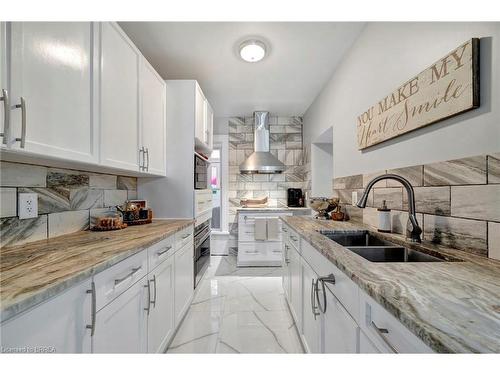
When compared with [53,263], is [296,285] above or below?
below

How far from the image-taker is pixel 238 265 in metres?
3.54

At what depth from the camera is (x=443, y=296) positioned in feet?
2.01

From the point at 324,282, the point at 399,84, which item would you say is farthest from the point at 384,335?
the point at 399,84

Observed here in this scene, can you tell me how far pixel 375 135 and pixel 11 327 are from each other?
81.1 inches

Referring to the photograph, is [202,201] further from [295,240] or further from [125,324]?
[125,324]

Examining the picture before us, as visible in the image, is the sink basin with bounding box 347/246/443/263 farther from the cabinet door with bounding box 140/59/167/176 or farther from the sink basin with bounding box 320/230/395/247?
the cabinet door with bounding box 140/59/167/176

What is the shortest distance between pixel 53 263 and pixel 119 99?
1104 mm

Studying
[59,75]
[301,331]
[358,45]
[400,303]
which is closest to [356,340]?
[400,303]

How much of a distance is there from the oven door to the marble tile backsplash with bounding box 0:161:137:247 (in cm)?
85

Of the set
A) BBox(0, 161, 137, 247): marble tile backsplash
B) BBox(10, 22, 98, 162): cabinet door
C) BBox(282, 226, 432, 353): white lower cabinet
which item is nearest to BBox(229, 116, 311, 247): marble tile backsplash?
BBox(0, 161, 137, 247): marble tile backsplash

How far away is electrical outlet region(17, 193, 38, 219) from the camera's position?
1.20 meters

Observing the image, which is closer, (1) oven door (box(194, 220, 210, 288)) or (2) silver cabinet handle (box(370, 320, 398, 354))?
(2) silver cabinet handle (box(370, 320, 398, 354))

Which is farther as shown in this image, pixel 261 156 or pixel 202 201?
pixel 261 156

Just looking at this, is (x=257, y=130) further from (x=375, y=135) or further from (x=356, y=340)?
(x=356, y=340)
